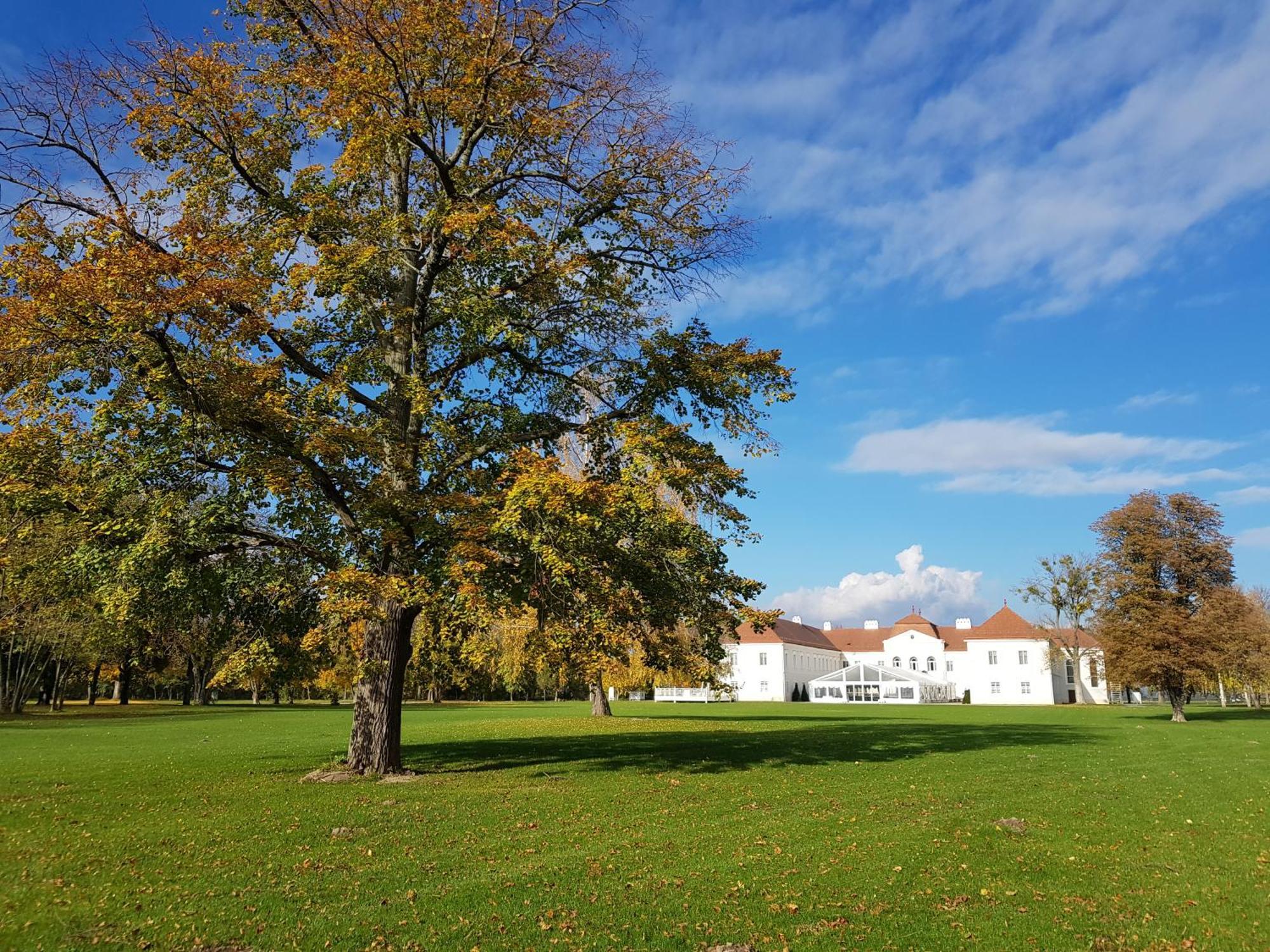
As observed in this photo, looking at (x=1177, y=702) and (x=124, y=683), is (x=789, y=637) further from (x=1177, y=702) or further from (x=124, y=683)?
(x=124, y=683)

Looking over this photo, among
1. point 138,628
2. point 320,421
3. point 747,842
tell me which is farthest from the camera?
point 138,628

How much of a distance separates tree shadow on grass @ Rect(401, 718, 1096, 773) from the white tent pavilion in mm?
51187

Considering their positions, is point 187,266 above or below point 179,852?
above

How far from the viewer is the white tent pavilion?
83.8 metres

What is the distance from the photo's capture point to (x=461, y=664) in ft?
56.0

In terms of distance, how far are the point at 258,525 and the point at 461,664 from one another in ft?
16.3

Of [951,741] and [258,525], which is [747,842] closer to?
[258,525]

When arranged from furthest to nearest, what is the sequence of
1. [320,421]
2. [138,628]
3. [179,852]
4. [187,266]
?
[138,628]
[320,421]
[187,266]
[179,852]

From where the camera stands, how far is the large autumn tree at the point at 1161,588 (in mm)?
43594

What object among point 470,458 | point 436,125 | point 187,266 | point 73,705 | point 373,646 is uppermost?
point 436,125

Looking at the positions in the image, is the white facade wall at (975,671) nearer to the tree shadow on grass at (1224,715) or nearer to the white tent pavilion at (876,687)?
the white tent pavilion at (876,687)

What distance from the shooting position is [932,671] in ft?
319

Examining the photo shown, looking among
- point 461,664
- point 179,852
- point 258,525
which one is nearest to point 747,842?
point 179,852

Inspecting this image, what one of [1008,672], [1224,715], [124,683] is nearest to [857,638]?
[1008,672]
